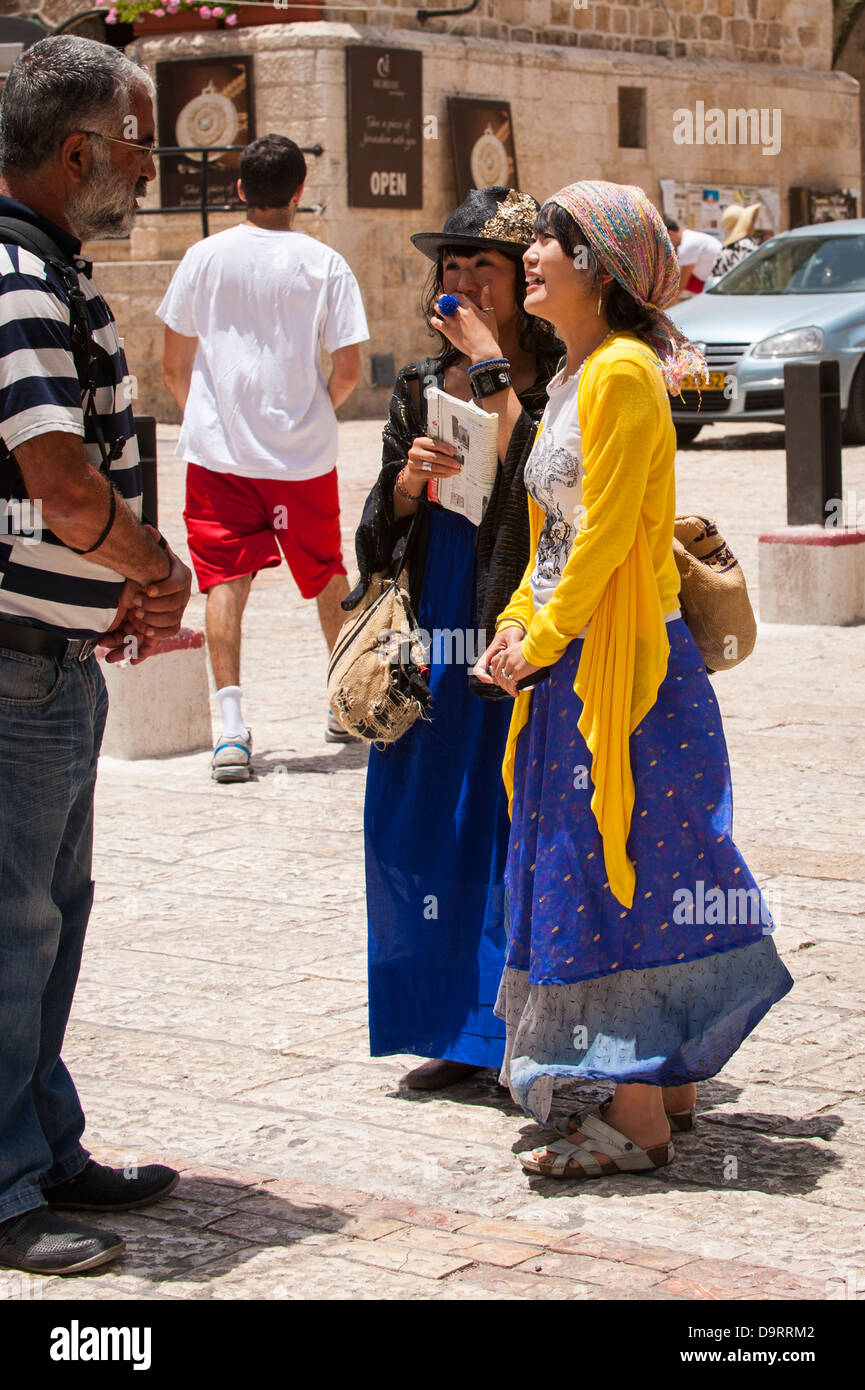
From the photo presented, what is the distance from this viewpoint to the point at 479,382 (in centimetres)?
393

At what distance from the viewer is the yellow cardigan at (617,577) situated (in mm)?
3453

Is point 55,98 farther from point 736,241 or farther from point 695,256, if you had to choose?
point 736,241

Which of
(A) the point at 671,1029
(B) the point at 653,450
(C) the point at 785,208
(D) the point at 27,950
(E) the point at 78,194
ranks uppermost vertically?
(C) the point at 785,208

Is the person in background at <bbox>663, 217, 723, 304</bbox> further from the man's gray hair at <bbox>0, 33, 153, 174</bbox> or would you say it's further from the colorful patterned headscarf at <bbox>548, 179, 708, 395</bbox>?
the man's gray hair at <bbox>0, 33, 153, 174</bbox>

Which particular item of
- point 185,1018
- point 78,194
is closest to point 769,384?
point 185,1018

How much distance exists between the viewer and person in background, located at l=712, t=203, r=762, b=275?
66.8 ft

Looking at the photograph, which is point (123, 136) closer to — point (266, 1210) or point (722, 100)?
point (266, 1210)

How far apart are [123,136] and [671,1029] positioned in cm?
187

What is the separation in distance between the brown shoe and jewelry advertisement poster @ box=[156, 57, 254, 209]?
52.0 feet

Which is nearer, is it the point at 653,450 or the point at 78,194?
the point at 78,194

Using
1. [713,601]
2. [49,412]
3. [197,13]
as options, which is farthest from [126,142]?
[197,13]

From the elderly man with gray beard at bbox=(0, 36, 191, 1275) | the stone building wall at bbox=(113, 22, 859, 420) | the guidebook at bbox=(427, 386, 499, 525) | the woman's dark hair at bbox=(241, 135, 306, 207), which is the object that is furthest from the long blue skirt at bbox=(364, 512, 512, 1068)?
the stone building wall at bbox=(113, 22, 859, 420)

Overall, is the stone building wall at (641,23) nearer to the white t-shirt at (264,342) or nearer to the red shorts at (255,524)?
the white t-shirt at (264,342)
